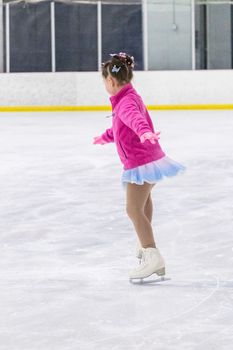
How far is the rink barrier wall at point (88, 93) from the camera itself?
634 inches

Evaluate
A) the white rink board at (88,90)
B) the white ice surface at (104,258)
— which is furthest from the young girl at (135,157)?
the white rink board at (88,90)

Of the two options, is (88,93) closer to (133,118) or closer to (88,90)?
(88,90)

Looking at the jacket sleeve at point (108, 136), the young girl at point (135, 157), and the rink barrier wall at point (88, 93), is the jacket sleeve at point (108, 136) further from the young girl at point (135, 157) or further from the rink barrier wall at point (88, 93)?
the rink barrier wall at point (88, 93)

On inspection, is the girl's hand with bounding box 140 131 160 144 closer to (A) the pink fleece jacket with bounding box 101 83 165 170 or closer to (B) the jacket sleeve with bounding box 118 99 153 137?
(B) the jacket sleeve with bounding box 118 99 153 137

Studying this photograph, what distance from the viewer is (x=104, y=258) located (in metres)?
4.15

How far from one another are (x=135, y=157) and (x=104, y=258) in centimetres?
69

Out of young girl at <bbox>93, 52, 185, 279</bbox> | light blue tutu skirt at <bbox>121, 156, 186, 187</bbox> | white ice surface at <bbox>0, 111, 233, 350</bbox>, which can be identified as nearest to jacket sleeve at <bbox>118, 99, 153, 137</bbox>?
young girl at <bbox>93, 52, 185, 279</bbox>

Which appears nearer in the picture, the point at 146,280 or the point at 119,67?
the point at 119,67

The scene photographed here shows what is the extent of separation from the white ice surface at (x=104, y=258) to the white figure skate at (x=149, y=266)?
0.16 feet

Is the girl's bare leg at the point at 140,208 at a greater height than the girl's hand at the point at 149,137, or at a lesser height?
lesser

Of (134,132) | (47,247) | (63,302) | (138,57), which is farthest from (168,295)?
(138,57)

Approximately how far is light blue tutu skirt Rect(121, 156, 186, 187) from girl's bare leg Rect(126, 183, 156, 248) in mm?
58

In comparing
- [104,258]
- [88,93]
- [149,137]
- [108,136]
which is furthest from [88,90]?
[149,137]

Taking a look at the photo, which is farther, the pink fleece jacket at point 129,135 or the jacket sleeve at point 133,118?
the pink fleece jacket at point 129,135
